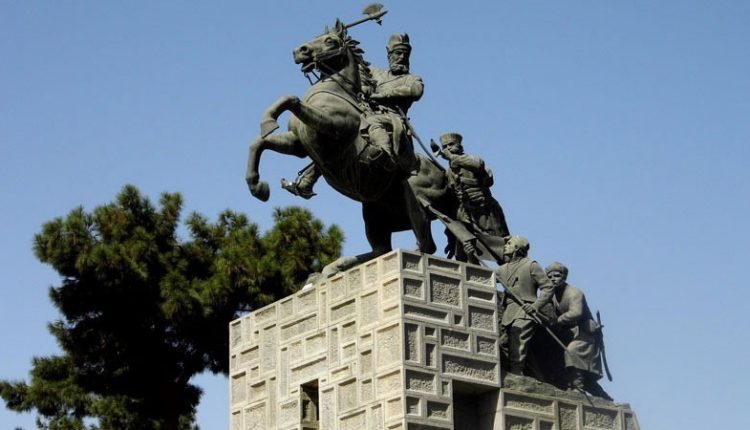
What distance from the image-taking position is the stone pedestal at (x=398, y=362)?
16.9m

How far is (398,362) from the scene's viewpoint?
1680 centimetres

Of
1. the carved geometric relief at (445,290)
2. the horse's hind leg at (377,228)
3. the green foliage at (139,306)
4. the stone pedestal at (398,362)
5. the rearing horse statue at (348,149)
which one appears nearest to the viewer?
the stone pedestal at (398,362)

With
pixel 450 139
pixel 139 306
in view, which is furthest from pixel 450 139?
pixel 139 306

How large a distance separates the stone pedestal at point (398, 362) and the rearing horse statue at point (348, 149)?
0.82 metres

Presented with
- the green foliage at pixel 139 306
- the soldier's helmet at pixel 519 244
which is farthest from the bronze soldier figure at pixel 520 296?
the green foliage at pixel 139 306

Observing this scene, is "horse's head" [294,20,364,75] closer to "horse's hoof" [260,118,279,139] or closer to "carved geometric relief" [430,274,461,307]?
"horse's hoof" [260,118,279,139]

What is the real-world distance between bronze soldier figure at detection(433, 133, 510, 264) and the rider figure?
2.27 feet

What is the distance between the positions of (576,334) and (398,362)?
2.66 meters

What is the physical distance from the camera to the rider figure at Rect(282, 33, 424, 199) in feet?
59.2

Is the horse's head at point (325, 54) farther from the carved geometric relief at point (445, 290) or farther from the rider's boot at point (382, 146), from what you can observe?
the carved geometric relief at point (445, 290)

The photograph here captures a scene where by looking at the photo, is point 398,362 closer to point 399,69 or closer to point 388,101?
point 388,101

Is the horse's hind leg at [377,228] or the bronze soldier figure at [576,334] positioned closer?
the bronze soldier figure at [576,334]

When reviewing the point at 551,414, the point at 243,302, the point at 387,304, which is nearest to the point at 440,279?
the point at 387,304

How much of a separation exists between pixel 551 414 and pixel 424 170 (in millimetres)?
3078
